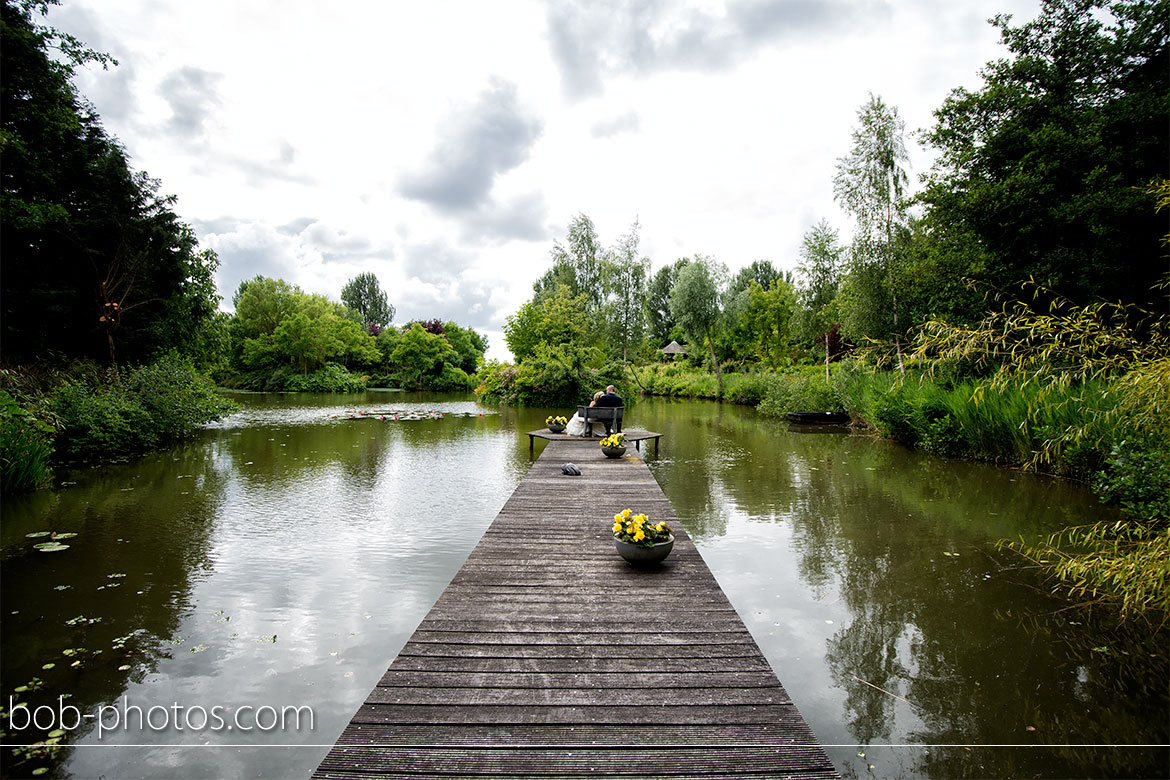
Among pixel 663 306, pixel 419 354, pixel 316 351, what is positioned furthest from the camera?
pixel 663 306

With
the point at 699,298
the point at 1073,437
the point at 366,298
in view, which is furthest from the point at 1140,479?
the point at 366,298

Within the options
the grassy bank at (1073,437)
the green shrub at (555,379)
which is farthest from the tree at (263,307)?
the grassy bank at (1073,437)

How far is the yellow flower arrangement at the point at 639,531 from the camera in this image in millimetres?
4539

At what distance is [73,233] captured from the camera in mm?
13492

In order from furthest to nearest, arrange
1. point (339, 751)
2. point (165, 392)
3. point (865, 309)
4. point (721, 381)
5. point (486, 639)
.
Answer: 1. point (721, 381)
2. point (865, 309)
3. point (165, 392)
4. point (486, 639)
5. point (339, 751)

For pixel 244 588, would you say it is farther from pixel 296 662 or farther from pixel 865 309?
pixel 865 309

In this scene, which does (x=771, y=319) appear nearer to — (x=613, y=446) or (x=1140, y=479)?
(x=613, y=446)

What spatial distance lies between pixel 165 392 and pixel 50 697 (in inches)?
500

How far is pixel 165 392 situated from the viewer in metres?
13.8

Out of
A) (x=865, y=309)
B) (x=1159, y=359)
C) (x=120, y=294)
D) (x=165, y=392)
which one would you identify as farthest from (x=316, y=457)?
(x=865, y=309)

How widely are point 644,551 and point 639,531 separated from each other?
17 centimetres

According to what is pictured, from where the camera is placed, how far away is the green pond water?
3.17m

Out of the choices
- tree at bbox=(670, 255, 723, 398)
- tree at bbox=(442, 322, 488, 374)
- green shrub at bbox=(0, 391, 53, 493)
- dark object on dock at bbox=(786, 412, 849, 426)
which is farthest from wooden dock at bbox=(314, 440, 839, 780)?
tree at bbox=(442, 322, 488, 374)

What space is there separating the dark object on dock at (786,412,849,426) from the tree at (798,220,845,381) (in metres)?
3.22
